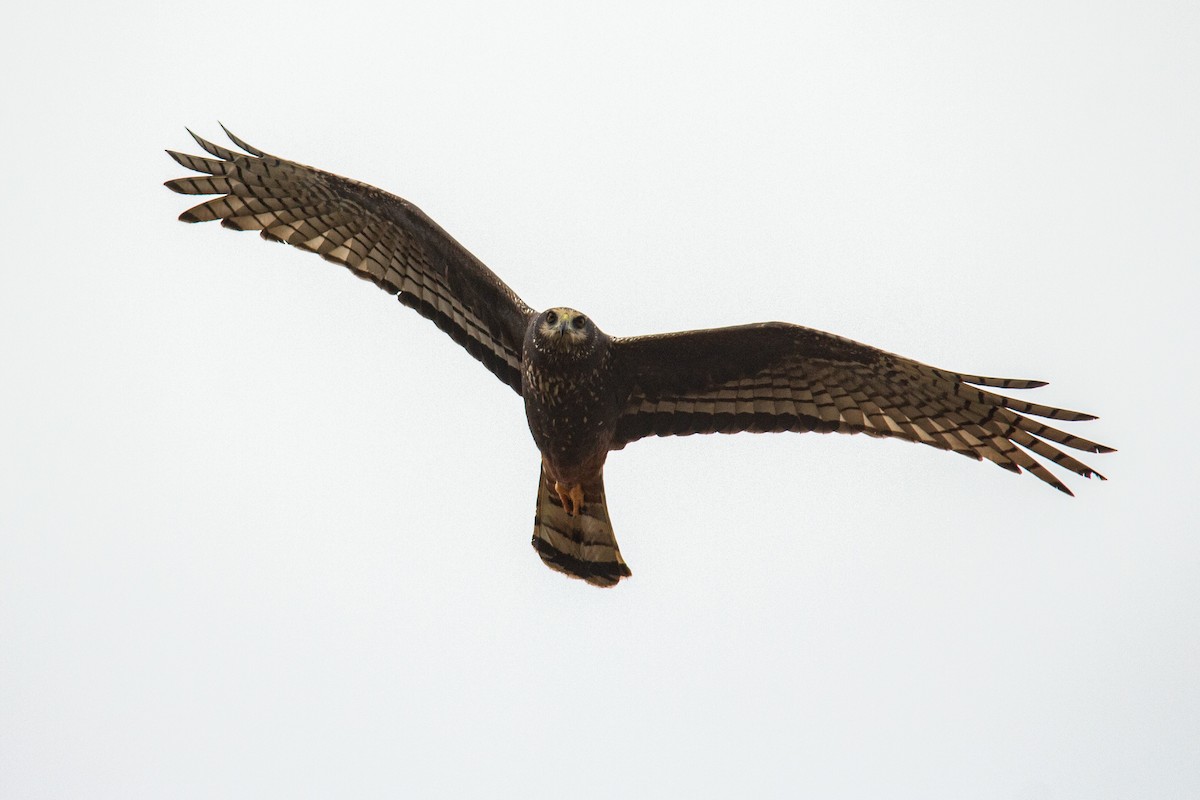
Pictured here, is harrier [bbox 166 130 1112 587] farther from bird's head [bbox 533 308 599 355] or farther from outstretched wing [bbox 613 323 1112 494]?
bird's head [bbox 533 308 599 355]

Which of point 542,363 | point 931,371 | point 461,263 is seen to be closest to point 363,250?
point 461,263

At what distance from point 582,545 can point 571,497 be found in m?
0.42

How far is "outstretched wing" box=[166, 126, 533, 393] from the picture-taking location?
28.3 ft

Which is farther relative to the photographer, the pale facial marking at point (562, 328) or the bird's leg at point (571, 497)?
the bird's leg at point (571, 497)

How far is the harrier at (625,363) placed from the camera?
849 cm

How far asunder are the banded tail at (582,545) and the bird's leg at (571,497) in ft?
0.15

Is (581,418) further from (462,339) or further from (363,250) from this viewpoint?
(363,250)

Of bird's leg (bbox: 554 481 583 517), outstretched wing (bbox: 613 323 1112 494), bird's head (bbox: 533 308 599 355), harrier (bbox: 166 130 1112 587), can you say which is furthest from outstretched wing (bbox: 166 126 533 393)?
outstretched wing (bbox: 613 323 1112 494)

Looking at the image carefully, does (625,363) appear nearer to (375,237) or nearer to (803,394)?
(803,394)

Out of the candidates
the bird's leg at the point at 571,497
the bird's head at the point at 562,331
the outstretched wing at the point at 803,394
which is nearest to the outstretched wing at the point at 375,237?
the bird's head at the point at 562,331

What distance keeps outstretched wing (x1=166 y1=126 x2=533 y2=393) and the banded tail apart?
98cm

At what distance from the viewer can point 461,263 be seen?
870 cm

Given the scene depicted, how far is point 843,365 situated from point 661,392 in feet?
3.95

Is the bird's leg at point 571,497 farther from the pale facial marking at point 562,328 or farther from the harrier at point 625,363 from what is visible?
the pale facial marking at point 562,328
